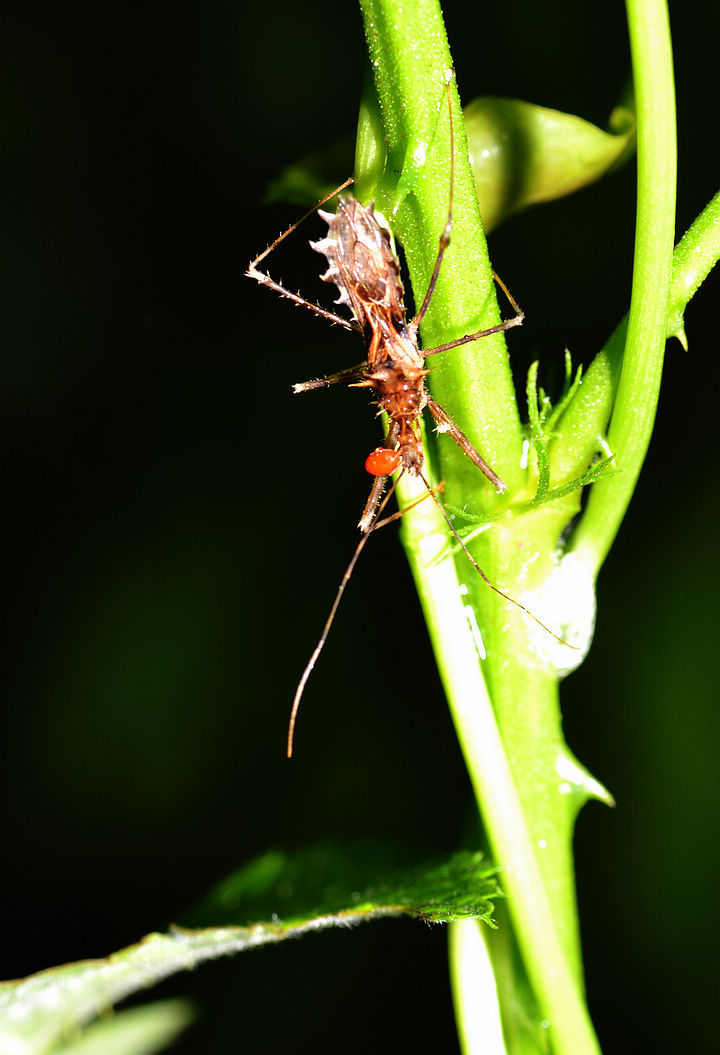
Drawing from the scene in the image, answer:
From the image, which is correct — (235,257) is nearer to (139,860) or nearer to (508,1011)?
(139,860)

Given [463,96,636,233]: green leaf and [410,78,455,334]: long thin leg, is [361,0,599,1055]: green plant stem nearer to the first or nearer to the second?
[410,78,455,334]: long thin leg

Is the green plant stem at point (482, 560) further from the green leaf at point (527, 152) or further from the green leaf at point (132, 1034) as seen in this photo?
the green leaf at point (132, 1034)

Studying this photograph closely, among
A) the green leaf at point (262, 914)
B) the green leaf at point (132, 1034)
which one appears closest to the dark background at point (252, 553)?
the green leaf at point (262, 914)

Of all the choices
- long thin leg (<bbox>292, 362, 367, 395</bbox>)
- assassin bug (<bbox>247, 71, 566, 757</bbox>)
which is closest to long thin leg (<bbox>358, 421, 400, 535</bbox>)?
assassin bug (<bbox>247, 71, 566, 757</bbox>)

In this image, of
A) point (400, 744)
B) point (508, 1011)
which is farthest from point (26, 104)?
point (508, 1011)

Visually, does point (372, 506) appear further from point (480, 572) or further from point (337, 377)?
point (480, 572)

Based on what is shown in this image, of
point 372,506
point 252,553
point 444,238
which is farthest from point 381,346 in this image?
point 444,238

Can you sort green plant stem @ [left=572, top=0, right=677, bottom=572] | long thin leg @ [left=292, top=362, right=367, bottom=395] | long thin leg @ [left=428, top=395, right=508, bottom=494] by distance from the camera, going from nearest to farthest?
green plant stem @ [left=572, top=0, right=677, bottom=572] → long thin leg @ [left=428, top=395, right=508, bottom=494] → long thin leg @ [left=292, top=362, right=367, bottom=395]

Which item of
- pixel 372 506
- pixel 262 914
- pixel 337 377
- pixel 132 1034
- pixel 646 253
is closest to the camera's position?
pixel 132 1034
